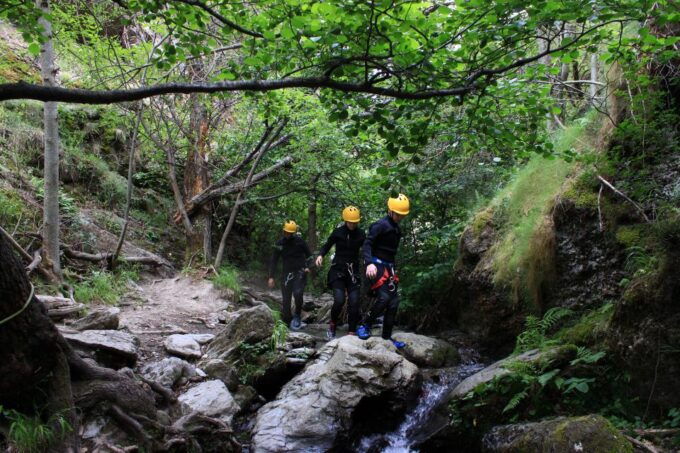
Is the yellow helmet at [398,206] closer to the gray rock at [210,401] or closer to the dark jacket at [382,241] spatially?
the dark jacket at [382,241]

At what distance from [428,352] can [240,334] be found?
2.93 m

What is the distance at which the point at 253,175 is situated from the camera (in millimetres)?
11586

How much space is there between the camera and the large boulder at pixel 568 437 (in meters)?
3.21

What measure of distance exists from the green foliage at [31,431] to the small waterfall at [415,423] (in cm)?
322

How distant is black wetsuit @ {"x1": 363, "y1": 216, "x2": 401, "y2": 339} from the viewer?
702 centimetres

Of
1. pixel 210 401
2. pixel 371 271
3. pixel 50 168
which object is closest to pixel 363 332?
pixel 371 271

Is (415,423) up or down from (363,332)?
down

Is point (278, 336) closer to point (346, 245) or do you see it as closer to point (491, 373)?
point (346, 245)

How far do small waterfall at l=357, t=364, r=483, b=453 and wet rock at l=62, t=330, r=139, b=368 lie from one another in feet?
9.37

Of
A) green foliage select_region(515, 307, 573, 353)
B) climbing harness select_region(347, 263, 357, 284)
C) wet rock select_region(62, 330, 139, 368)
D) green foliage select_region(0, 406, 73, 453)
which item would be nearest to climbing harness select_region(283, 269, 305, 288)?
climbing harness select_region(347, 263, 357, 284)

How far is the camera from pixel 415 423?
5.49 meters

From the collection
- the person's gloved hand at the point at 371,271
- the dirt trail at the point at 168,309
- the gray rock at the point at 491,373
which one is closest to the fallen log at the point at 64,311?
the dirt trail at the point at 168,309

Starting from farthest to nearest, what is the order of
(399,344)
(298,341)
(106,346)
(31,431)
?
(298,341), (399,344), (106,346), (31,431)

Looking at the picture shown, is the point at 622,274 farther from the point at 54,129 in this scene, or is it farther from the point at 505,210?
the point at 54,129
